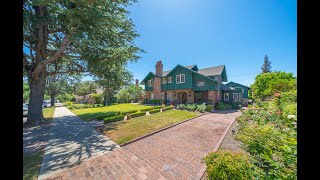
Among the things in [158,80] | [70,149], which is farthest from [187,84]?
[70,149]

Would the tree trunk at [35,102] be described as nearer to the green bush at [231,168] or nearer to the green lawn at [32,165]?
the green lawn at [32,165]

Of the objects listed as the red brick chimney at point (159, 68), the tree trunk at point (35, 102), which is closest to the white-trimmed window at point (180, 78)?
the red brick chimney at point (159, 68)

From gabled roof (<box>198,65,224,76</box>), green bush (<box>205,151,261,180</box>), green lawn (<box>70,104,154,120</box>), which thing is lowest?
green lawn (<box>70,104,154,120</box>)

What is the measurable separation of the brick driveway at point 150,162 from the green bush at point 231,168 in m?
0.69

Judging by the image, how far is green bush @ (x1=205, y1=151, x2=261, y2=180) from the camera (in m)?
2.98

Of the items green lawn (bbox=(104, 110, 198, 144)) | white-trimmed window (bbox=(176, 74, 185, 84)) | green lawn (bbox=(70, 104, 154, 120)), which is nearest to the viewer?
green lawn (bbox=(104, 110, 198, 144))

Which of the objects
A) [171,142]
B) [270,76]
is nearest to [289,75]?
[270,76]

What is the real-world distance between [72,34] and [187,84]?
18667 millimetres

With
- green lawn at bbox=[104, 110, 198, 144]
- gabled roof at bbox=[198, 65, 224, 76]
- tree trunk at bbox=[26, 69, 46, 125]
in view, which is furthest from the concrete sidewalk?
gabled roof at bbox=[198, 65, 224, 76]

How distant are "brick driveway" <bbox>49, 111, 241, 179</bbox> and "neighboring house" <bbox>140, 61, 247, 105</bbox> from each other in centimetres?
1558

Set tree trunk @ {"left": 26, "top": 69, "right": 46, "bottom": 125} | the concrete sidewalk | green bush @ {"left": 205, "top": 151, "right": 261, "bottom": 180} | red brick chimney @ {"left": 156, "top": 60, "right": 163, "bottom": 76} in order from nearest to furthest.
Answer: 1. green bush @ {"left": 205, "top": 151, "right": 261, "bottom": 180}
2. the concrete sidewalk
3. tree trunk @ {"left": 26, "top": 69, "right": 46, "bottom": 125}
4. red brick chimney @ {"left": 156, "top": 60, "right": 163, "bottom": 76}

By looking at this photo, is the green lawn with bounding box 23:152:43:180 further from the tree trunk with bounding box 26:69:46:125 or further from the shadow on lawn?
the tree trunk with bounding box 26:69:46:125

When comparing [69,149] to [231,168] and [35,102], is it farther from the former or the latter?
[35,102]

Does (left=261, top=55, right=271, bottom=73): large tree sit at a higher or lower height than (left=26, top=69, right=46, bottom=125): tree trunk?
higher
